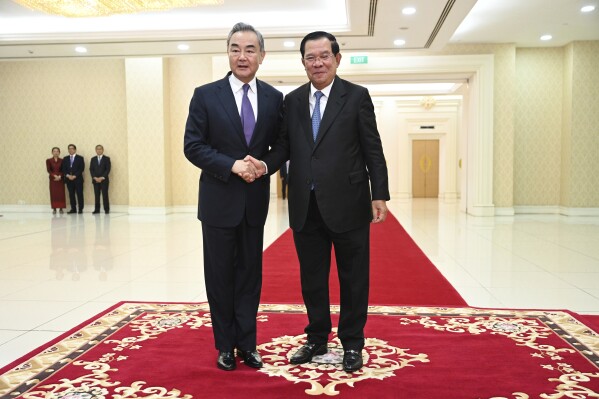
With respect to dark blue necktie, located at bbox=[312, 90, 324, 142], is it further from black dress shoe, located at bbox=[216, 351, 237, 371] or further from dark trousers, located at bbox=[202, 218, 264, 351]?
black dress shoe, located at bbox=[216, 351, 237, 371]

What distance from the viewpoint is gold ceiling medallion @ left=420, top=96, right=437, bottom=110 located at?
716 inches

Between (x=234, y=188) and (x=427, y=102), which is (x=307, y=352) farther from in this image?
(x=427, y=102)

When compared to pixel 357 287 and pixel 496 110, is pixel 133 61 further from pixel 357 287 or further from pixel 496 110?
pixel 357 287

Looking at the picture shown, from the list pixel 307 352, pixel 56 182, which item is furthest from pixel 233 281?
pixel 56 182

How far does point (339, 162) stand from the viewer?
2.69m

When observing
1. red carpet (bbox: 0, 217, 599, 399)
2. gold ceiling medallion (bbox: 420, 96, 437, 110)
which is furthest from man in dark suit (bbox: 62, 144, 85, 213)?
gold ceiling medallion (bbox: 420, 96, 437, 110)

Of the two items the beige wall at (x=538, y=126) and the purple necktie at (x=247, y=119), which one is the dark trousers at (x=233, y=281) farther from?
the beige wall at (x=538, y=126)

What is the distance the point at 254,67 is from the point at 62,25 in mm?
8726

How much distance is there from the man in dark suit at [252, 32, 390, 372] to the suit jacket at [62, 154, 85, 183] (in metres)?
11.7

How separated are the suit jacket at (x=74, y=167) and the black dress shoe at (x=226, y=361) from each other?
11729mm

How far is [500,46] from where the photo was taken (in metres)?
11.9

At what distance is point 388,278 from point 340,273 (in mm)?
2296

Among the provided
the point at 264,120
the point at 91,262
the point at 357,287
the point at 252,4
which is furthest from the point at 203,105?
the point at 252,4

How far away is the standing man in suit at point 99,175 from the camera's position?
13203 millimetres
